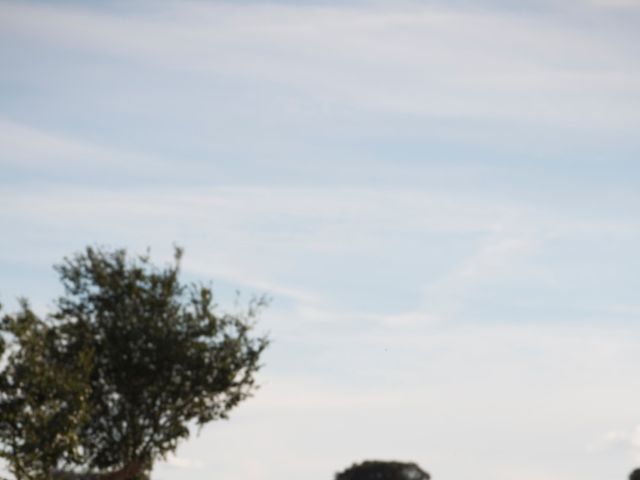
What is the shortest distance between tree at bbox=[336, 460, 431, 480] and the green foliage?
17.3 meters

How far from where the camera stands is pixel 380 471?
80.0 m

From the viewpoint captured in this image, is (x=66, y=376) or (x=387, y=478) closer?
(x=66, y=376)

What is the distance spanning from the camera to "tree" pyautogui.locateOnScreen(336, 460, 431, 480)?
79.8 meters

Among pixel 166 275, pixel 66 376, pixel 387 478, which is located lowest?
pixel 387 478

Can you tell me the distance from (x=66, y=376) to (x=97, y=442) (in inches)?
246

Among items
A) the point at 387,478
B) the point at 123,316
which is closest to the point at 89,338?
the point at 123,316

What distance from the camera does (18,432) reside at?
7400cm

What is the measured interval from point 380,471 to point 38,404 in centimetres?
2132

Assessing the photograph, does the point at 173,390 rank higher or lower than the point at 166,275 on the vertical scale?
lower

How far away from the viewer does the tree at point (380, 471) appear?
79.8 m

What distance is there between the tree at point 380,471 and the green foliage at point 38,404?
17295 mm

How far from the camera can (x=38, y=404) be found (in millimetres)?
74438

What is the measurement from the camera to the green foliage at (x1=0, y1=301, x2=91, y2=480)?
72375 millimetres

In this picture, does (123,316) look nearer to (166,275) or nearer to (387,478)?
(166,275)
